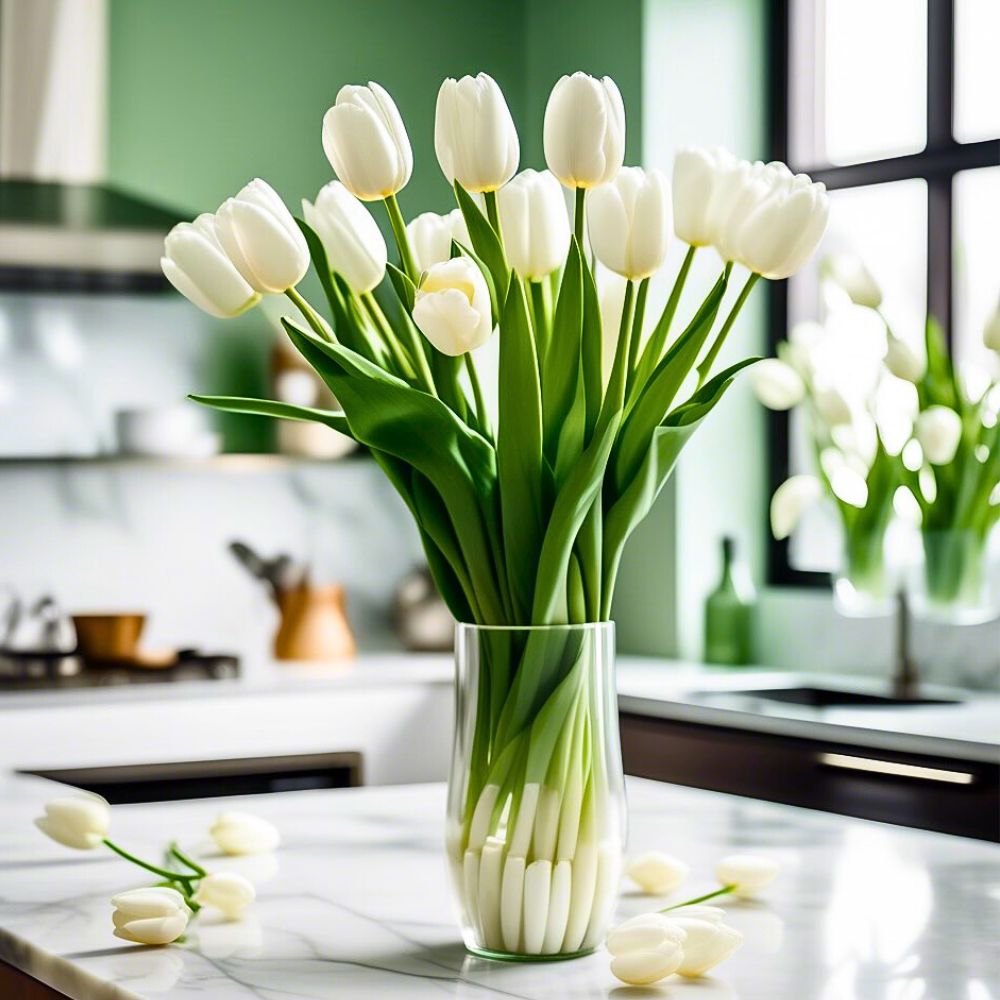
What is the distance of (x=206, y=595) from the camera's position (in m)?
4.24

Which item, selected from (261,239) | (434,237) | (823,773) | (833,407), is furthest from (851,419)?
(261,239)

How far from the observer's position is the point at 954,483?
10.8 feet

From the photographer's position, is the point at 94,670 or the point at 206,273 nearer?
the point at 206,273

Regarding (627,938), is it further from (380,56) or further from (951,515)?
(380,56)

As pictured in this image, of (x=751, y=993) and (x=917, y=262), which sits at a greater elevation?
(x=917, y=262)

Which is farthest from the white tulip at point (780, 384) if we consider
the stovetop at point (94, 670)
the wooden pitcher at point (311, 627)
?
the stovetop at point (94, 670)

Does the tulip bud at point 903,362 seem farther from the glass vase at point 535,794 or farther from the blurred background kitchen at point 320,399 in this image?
the glass vase at point 535,794

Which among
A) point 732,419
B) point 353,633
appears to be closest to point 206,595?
point 353,633

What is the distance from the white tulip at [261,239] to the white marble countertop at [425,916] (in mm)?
477

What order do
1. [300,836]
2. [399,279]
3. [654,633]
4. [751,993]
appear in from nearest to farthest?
[751,993]
[399,279]
[300,836]
[654,633]

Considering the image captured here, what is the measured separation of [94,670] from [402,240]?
2623 mm

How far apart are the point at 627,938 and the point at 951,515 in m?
2.35

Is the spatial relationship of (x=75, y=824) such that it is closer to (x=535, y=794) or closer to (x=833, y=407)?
(x=535, y=794)

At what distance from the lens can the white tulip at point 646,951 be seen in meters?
1.10
